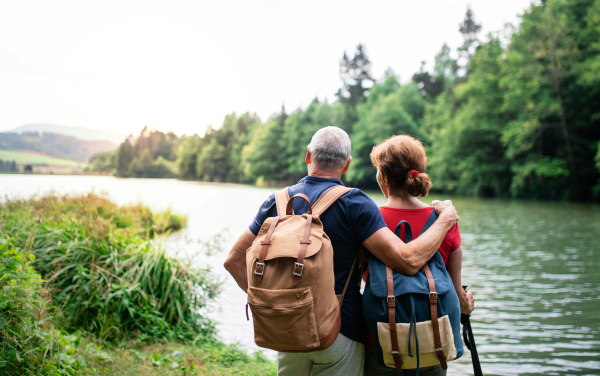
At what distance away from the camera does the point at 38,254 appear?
16.9 feet

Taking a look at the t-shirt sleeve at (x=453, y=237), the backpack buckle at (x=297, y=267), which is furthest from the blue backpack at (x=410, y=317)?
the backpack buckle at (x=297, y=267)

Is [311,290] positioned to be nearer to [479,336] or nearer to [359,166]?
[479,336]

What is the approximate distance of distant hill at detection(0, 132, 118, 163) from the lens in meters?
9.36

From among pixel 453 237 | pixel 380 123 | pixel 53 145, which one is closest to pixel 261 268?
pixel 453 237

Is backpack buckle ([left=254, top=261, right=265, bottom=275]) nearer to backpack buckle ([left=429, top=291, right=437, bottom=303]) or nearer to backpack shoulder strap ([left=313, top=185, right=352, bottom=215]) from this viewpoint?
backpack shoulder strap ([left=313, top=185, right=352, bottom=215])

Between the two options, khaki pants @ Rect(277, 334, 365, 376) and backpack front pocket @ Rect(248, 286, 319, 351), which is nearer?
backpack front pocket @ Rect(248, 286, 319, 351)

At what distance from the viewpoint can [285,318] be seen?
184 cm

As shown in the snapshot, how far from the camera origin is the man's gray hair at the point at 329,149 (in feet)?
7.22

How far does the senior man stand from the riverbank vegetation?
5.82ft

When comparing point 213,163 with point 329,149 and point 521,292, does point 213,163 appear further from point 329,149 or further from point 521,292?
point 329,149

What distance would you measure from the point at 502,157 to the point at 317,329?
37.2m

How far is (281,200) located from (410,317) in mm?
774


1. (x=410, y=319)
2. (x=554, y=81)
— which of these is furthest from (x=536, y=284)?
(x=554, y=81)

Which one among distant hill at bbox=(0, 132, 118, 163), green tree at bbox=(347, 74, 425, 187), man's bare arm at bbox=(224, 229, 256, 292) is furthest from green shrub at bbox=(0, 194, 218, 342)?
green tree at bbox=(347, 74, 425, 187)
